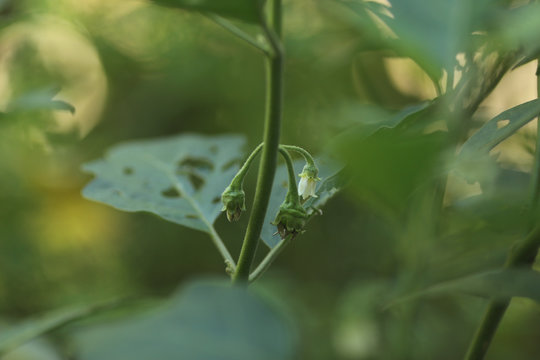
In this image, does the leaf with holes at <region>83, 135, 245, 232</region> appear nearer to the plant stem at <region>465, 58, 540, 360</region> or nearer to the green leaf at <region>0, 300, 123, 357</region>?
the green leaf at <region>0, 300, 123, 357</region>

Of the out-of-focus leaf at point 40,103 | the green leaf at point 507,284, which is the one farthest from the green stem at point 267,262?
the out-of-focus leaf at point 40,103

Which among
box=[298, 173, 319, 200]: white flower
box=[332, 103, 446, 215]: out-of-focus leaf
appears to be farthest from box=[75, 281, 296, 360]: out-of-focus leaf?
box=[298, 173, 319, 200]: white flower

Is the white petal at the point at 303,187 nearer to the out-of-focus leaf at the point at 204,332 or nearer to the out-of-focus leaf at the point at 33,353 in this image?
the out-of-focus leaf at the point at 204,332

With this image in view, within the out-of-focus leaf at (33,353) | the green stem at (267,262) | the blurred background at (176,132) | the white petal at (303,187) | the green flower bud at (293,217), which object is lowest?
the blurred background at (176,132)

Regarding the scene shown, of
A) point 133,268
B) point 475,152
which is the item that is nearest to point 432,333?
point 133,268

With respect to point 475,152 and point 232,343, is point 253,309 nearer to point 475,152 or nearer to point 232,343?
point 232,343
